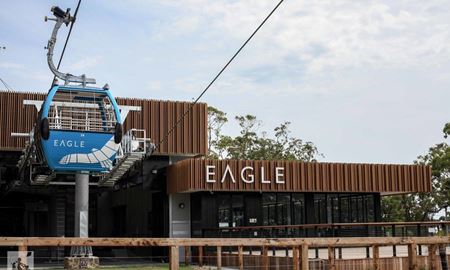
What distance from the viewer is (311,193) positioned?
31359mm

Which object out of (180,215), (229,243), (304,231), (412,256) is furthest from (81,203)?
(229,243)

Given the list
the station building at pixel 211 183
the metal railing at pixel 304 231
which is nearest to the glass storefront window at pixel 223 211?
the station building at pixel 211 183

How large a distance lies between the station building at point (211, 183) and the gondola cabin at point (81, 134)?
144 inches

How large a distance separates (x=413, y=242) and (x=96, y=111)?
17.5m

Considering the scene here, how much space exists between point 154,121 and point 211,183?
18.7 feet

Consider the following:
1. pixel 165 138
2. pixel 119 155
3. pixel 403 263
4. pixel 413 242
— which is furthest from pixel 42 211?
pixel 413 242

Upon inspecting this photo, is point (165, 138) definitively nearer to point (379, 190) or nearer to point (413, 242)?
point (379, 190)

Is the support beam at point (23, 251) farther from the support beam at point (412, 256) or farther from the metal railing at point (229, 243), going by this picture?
the support beam at point (412, 256)

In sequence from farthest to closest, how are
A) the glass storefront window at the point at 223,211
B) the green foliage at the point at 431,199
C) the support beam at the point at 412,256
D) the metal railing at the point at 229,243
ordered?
1. the green foliage at the point at 431,199
2. the glass storefront window at the point at 223,211
3. the support beam at the point at 412,256
4. the metal railing at the point at 229,243

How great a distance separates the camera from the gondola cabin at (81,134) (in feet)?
80.6

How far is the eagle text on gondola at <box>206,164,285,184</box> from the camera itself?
28375mm

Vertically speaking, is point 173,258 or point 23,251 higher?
point 23,251

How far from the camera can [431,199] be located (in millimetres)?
53656

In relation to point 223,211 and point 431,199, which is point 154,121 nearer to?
point 223,211
